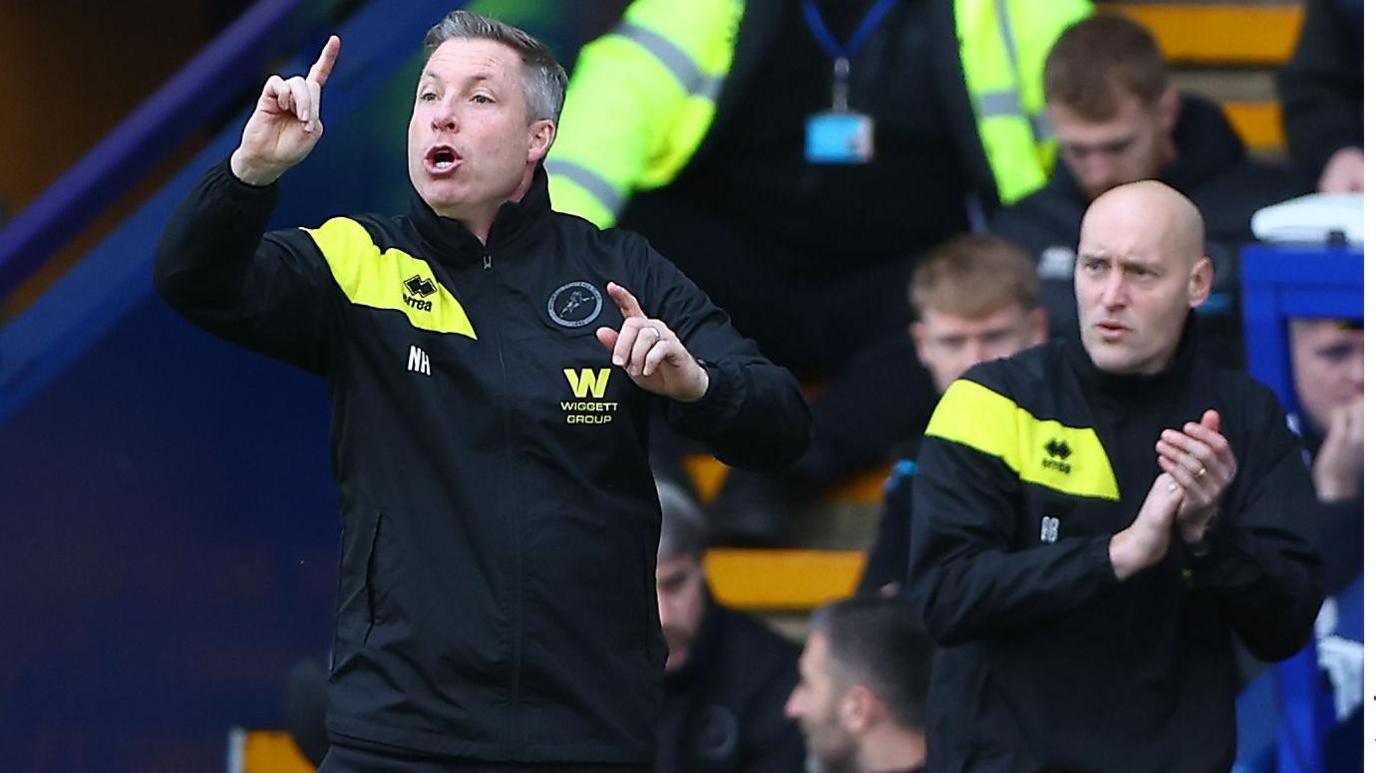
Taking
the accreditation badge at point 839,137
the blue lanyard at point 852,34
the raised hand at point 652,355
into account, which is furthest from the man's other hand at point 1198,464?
the blue lanyard at point 852,34

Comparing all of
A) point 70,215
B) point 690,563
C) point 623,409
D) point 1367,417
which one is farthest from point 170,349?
point 1367,417

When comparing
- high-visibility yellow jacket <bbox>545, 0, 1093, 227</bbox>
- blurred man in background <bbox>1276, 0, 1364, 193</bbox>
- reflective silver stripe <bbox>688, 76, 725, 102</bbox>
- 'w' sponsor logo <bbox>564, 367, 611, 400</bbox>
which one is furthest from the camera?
reflective silver stripe <bbox>688, 76, 725, 102</bbox>

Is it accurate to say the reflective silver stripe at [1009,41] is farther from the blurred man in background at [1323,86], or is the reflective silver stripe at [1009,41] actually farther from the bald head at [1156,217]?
the bald head at [1156,217]

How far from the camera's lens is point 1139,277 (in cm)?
432

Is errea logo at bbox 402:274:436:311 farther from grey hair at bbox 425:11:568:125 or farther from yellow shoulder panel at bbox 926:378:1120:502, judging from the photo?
yellow shoulder panel at bbox 926:378:1120:502

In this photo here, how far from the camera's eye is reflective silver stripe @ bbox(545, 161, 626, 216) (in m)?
6.17

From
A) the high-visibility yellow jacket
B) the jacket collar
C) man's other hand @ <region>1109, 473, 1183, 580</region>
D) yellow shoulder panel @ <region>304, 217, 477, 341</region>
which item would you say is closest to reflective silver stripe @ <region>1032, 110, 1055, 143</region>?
the high-visibility yellow jacket

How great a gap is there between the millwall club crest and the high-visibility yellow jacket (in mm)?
2419

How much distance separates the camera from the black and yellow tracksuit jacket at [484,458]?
141 inches

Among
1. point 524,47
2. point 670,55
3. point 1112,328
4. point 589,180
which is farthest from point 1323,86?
point 524,47

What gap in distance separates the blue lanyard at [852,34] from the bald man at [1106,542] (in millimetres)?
2112

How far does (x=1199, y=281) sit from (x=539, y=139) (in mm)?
1171

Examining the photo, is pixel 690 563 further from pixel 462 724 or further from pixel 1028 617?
pixel 462 724

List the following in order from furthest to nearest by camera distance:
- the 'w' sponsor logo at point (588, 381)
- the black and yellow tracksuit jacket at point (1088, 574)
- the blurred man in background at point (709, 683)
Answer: the blurred man in background at point (709, 683) → the black and yellow tracksuit jacket at point (1088, 574) → the 'w' sponsor logo at point (588, 381)
